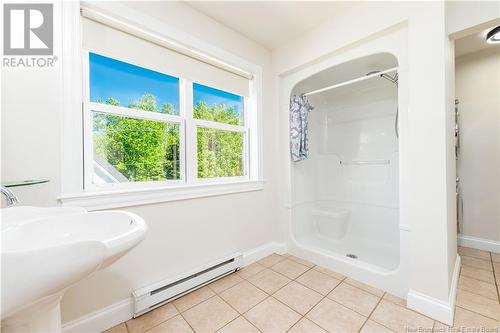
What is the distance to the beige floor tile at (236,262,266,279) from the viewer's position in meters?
2.05

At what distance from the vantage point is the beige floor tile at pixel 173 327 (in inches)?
54.3

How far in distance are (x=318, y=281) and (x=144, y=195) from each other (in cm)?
163

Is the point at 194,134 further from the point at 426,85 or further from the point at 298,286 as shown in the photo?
the point at 426,85

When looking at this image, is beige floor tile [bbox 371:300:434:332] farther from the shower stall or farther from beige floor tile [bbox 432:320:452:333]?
the shower stall

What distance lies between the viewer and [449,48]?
162 centimetres

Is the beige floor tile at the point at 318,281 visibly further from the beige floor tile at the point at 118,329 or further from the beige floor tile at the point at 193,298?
the beige floor tile at the point at 118,329

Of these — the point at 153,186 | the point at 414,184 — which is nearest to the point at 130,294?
the point at 153,186

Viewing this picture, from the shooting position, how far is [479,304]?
1.56 m

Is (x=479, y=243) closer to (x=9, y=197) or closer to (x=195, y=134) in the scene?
(x=195, y=134)

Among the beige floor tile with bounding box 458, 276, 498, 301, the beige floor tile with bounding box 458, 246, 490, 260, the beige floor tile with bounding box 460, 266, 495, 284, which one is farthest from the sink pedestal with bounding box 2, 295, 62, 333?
the beige floor tile with bounding box 458, 246, 490, 260

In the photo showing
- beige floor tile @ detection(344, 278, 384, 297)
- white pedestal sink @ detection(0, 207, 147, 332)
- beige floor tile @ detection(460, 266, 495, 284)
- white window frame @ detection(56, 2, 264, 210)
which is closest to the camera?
white pedestal sink @ detection(0, 207, 147, 332)

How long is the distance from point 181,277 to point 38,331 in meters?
1.04

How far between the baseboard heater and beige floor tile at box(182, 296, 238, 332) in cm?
18

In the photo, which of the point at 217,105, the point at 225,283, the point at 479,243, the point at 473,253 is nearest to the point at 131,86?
the point at 217,105
